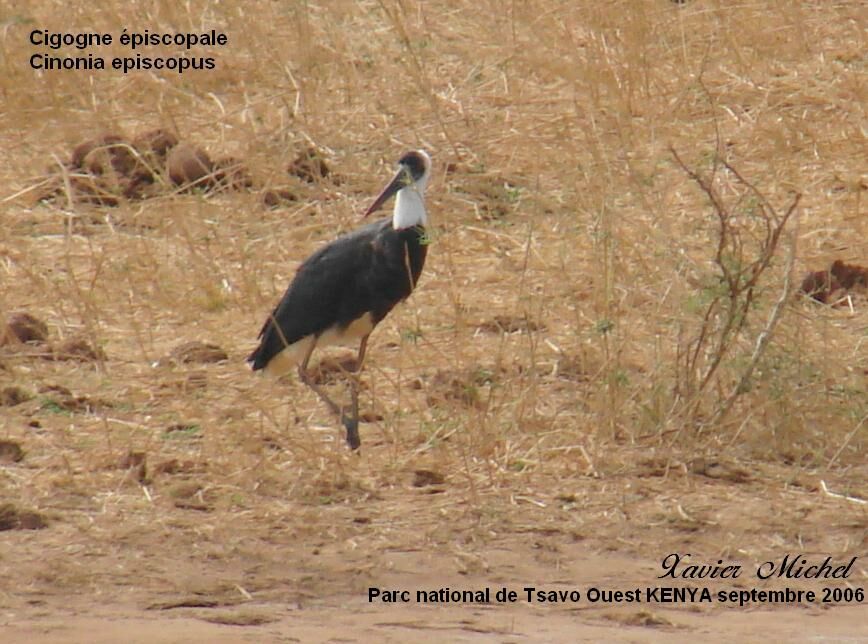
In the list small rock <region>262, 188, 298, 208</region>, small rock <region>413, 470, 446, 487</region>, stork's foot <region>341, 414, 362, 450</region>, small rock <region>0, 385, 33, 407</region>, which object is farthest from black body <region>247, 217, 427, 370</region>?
small rock <region>262, 188, 298, 208</region>

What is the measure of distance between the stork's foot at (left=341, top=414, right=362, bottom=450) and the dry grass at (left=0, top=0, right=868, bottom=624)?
7cm

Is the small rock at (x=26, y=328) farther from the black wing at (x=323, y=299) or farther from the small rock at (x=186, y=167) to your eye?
the small rock at (x=186, y=167)

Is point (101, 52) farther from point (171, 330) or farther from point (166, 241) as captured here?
point (171, 330)

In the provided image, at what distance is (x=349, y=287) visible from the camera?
604cm

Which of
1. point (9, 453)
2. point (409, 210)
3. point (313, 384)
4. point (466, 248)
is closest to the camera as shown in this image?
point (9, 453)

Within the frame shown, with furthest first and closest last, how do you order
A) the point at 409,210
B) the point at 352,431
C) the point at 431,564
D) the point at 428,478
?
the point at 409,210, the point at 352,431, the point at 428,478, the point at 431,564

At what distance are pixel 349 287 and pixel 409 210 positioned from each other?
13.6 inches

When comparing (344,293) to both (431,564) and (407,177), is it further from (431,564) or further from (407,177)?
(431,564)

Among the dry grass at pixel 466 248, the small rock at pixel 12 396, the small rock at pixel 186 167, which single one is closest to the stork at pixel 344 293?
the dry grass at pixel 466 248

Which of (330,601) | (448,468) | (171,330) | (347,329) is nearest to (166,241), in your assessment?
(171,330)

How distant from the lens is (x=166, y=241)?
7.29m

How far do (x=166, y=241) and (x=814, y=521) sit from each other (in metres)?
3.29

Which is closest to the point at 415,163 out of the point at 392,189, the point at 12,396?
the point at 392,189

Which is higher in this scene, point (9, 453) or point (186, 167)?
point (186, 167)
